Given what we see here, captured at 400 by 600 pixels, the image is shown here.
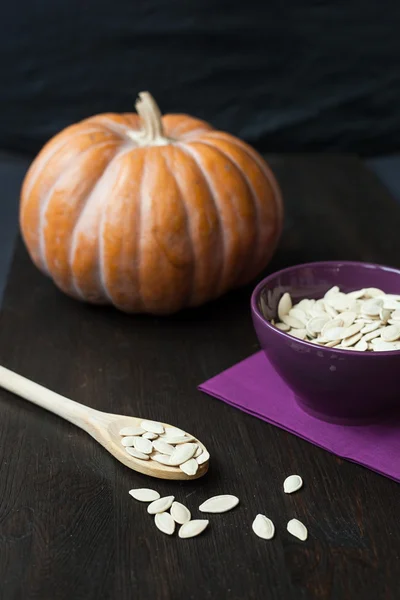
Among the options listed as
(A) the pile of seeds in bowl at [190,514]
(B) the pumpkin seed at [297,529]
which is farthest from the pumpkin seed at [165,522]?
(B) the pumpkin seed at [297,529]

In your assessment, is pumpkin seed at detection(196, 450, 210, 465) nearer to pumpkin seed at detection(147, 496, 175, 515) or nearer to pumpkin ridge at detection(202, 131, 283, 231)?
pumpkin seed at detection(147, 496, 175, 515)

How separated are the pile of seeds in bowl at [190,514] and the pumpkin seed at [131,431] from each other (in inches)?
2.9

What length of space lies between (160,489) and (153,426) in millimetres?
79

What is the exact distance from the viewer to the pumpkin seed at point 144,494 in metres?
0.72

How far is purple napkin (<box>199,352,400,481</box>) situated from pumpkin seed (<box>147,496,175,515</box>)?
0.17 meters

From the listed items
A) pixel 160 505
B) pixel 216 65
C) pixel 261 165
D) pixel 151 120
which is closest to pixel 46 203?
pixel 151 120

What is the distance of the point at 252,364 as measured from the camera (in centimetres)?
95

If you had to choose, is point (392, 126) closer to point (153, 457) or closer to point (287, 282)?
point (287, 282)

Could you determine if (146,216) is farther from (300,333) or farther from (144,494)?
(144,494)

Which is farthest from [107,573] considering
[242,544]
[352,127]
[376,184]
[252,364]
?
[352,127]

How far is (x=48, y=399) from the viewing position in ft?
2.77

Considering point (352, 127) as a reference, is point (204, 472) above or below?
above

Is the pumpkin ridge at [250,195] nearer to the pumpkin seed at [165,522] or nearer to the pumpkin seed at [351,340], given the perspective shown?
the pumpkin seed at [351,340]

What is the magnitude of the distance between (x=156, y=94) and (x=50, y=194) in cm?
106
